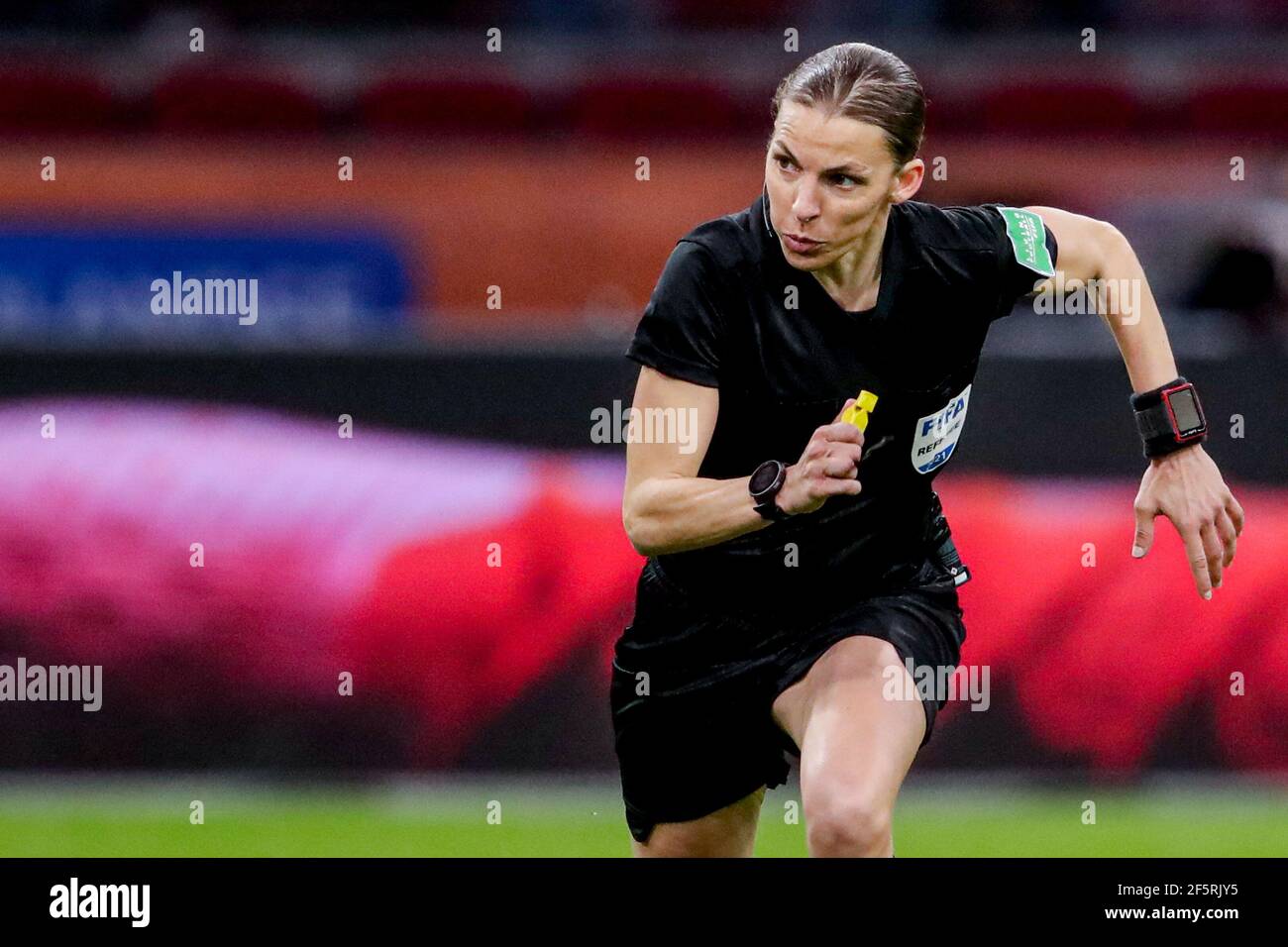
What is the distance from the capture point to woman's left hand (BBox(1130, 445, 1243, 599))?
14.8 feet

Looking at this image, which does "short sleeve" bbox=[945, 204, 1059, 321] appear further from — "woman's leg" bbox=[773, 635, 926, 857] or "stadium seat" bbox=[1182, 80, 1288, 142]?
"stadium seat" bbox=[1182, 80, 1288, 142]

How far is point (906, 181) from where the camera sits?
14.3ft

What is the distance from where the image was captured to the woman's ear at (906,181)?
170 inches

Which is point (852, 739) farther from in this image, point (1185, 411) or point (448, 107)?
point (448, 107)

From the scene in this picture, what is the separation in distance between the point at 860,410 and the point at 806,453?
0.57 feet

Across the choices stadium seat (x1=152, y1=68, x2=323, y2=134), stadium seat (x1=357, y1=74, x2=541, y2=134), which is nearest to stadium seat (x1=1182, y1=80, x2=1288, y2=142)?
stadium seat (x1=357, y1=74, x2=541, y2=134)

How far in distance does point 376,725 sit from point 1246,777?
331 cm

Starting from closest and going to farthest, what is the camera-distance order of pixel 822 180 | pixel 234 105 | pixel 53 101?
pixel 822 180 → pixel 234 105 → pixel 53 101

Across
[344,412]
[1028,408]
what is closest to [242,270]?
[344,412]

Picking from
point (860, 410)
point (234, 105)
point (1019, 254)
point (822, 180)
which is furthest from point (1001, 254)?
point (234, 105)

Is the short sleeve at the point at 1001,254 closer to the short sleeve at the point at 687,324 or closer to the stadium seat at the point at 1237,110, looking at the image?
the short sleeve at the point at 687,324

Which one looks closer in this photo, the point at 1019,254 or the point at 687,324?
the point at 687,324

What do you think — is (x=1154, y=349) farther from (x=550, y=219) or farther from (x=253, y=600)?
(x=550, y=219)

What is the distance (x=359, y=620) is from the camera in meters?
7.57
